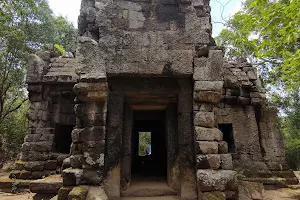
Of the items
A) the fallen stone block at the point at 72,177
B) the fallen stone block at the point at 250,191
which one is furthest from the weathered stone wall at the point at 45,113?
the fallen stone block at the point at 250,191

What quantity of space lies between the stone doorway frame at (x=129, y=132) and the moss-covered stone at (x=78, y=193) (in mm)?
441

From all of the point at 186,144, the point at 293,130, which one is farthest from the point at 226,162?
the point at 293,130

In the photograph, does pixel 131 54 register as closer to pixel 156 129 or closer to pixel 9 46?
pixel 156 129

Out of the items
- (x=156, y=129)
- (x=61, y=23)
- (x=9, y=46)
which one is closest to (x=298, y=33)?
(x=156, y=129)

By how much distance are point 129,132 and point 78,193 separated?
4.85 ft

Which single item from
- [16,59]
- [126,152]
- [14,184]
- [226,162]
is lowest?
[14,184]

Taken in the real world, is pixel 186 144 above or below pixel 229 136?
below

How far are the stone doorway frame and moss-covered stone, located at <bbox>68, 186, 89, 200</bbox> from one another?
0.44 meters

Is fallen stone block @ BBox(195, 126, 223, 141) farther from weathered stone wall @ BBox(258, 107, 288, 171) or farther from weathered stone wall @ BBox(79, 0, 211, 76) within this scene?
weathered stone wall @ BBox(258, 107, 288, 171)

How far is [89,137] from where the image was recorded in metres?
3.78

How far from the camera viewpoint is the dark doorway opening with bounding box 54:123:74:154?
26.2 feet

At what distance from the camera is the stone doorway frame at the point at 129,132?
3.82 m

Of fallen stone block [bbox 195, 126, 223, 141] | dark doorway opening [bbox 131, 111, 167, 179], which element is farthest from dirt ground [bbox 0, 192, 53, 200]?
fallen stone block [bbox 195, 126, 223, 141]

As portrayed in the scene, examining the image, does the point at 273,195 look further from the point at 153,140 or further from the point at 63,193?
the point at 63,193
